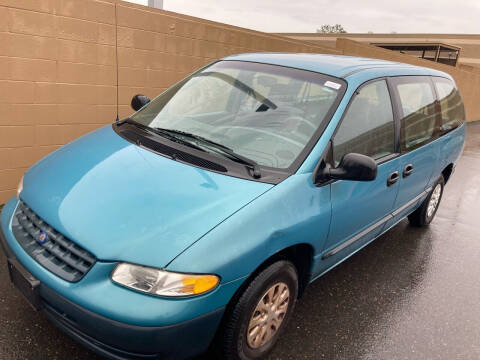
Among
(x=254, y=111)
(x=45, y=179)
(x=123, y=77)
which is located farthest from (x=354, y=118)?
(x=123, y=77)

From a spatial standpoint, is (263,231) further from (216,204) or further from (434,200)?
(434,200)

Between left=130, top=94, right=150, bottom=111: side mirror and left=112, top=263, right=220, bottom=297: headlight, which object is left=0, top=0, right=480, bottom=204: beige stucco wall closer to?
left=130, top=94, right=150, bottom=111: side mirror

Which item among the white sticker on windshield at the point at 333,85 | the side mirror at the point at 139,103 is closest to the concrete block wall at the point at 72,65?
the side mirror at the point at 139,103

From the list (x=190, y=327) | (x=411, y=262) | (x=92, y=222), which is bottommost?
(x=411, y=262)

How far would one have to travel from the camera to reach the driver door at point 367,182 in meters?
2.77

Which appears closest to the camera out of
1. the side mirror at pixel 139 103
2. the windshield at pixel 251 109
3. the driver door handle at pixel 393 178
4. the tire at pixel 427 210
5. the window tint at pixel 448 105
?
the windshield at pixel 251 109

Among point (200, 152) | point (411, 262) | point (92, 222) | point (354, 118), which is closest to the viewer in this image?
point (92, 222)

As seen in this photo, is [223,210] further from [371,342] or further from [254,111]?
[371,342]

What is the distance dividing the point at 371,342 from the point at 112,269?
186 centimetres

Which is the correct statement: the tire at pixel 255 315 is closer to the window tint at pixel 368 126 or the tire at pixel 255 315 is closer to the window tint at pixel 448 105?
the window tint at pixel 368 126

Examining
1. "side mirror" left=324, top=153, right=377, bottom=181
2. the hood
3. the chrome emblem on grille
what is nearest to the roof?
"side mirror" left=324, top=153, right=377, bottom=181

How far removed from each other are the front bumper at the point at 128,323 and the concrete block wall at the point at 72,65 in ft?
9.05

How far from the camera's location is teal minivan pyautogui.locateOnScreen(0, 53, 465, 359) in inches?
75.9

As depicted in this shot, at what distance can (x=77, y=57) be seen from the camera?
15.0 ft
